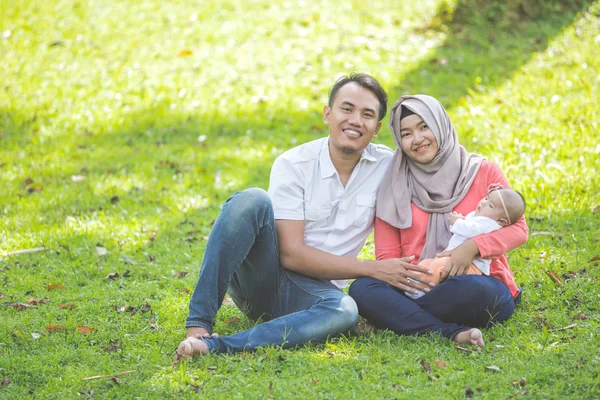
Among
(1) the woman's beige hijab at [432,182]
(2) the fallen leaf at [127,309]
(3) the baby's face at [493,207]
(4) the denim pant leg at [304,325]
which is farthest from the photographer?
(2) the fallen leaf at [127,309]

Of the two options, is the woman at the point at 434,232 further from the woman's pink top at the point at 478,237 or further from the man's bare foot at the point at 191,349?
the man's bare foot at the point at 191,349

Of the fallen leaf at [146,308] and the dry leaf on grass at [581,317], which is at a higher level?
the dry leaf on grass at [581,317]

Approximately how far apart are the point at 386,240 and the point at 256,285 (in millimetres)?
827

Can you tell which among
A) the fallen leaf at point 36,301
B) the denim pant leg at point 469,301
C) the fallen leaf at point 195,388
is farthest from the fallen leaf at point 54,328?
the denim pant leg at point 469,301

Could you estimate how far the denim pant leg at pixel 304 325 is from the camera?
3.65 meters

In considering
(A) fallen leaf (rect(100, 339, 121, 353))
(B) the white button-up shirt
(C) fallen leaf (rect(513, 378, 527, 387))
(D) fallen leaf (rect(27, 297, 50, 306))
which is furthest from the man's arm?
(D) fallen leaf (rect(27, 297, 50, 306))

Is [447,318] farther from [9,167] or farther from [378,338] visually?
[9,167]

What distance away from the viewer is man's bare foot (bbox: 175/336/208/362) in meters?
3.54

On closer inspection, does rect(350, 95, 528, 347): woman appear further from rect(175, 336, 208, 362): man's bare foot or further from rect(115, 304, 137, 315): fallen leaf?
rect(115, 304, 137, 315): fallen leaf

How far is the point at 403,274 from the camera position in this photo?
12.6 ft

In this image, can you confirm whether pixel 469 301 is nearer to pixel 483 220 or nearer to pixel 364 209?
pixel 483 220

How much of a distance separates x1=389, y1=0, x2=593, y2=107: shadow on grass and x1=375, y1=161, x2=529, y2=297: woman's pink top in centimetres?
467

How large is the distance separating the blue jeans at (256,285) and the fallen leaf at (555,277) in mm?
1561

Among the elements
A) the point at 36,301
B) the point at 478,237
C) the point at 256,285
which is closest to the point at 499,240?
the point at 478,237
